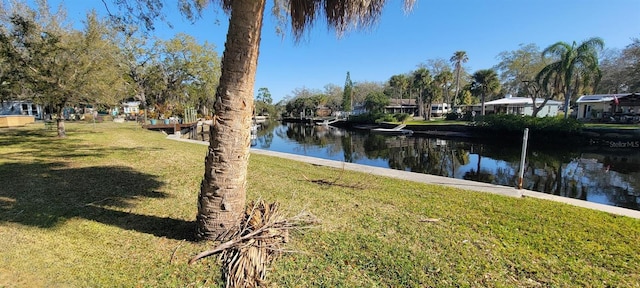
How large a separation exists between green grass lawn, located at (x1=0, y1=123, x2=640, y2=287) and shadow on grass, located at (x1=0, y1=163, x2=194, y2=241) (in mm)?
20

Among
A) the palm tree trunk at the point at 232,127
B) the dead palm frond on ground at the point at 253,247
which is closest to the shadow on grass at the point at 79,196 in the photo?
the palm tree trunk at the point at 232,127

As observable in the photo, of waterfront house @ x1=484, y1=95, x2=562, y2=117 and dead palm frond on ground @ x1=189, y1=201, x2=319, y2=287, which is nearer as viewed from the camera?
dead palm frond on ground @ x1=189, y1=201, x2=319, y2=287

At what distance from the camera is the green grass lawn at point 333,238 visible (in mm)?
2662

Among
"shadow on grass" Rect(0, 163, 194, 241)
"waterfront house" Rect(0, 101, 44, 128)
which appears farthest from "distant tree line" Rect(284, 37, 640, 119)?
"waterfront house" Rect(0, 101, 44, 128)

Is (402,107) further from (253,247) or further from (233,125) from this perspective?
(253,247)

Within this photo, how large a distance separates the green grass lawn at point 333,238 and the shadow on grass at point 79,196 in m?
0.02

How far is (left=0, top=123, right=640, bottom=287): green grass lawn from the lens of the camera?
2.66 meters

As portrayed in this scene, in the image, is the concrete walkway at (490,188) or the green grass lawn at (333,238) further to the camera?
the concrete walkway at (490,188)

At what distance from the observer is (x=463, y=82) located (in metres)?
62.8

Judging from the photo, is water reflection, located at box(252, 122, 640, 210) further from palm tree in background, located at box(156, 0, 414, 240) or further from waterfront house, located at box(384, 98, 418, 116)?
waterfront house, located at box(384, 98, 418, 116)

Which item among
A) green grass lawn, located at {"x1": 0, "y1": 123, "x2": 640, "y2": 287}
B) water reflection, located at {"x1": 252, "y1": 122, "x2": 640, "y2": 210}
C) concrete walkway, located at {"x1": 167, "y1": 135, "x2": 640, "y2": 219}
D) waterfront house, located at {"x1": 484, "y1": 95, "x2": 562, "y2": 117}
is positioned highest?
waterfront house, located at {"x1": 484, "y1": 95, "x2": 562, "y2": 117}

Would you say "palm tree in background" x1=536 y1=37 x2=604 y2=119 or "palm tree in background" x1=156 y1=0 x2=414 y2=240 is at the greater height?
"palm tree in background" x1=536 y1=37 x2=604 y2=119

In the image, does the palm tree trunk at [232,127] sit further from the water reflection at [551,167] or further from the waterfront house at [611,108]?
the waterfront house at [611,108]

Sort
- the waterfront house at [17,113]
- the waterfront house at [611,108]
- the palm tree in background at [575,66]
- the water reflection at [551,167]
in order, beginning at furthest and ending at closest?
the palm tree in background at [575,66]
the waterfront house at [611,108]
the waterfront house at [17,113]
the water reflection at [551,167]
